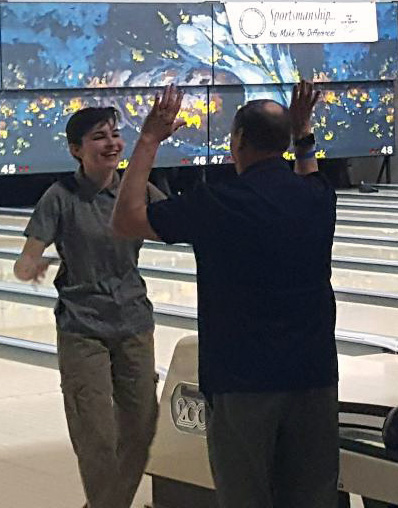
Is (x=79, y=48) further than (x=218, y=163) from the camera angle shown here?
No

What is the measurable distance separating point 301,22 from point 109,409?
12.4 m

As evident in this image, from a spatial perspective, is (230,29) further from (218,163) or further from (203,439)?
(203,439)

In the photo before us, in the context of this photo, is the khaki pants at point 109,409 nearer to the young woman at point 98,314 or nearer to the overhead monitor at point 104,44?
the young woman at point 98,314

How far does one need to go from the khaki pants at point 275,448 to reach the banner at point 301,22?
41.1 feet

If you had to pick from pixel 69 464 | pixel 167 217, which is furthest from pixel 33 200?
pixel 167 217

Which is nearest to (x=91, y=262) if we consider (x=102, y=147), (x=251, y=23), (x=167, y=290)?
(x=102, y=147)

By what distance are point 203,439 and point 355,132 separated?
12389 mm

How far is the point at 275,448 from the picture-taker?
2.50 metres

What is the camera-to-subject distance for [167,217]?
245cm

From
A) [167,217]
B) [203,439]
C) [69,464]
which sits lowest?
[69,464]

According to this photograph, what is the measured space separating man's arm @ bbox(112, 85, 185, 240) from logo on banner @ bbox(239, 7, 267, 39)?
486 inches

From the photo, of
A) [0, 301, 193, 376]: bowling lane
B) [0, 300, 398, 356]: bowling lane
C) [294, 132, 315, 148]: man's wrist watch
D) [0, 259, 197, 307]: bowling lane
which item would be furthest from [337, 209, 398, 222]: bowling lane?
[294, 132, 315, 148]: man's wrist watch

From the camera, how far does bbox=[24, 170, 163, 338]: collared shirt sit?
3.33 metres

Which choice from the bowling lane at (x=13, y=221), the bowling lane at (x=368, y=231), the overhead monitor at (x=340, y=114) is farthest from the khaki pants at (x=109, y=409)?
the overhead monitor at (x=340, y=114)
